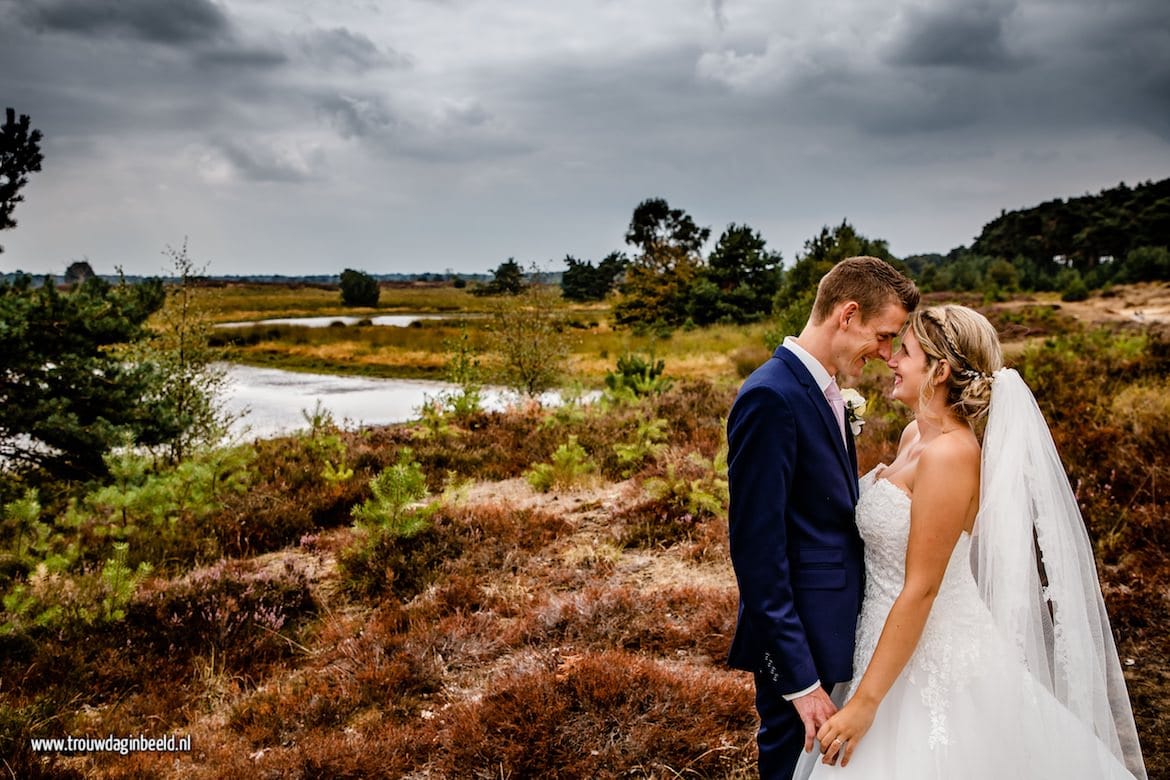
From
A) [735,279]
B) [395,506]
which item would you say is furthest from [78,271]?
[735,279]

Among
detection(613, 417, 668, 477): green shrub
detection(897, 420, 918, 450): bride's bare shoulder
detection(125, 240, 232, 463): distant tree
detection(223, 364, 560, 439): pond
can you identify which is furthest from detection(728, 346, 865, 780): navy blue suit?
detection(223, 364, 560, 439): pond

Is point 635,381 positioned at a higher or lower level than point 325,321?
lower

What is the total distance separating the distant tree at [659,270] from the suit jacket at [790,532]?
45061mm

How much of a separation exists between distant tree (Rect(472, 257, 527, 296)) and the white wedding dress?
18.7 metres

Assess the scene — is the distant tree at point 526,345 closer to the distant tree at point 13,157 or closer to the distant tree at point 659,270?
the distant tree at point 13,157

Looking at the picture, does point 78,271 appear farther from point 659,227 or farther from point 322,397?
point 659,227

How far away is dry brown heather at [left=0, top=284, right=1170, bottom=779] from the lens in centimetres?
402

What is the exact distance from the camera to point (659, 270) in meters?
53.7

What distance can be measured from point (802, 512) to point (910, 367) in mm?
763

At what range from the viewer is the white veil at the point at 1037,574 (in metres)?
2.65

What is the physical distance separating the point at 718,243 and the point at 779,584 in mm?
46800

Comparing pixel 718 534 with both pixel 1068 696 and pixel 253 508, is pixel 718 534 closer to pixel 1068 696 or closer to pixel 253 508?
pixel 1068 696

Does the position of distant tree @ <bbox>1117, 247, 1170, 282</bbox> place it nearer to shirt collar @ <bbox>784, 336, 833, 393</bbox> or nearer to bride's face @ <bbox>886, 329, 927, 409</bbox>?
bride's face @ <bbox>886, 329, 927, 409</bbox>

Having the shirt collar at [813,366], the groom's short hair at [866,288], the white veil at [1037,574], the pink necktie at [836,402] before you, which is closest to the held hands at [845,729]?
the white veil at [1037,574]
